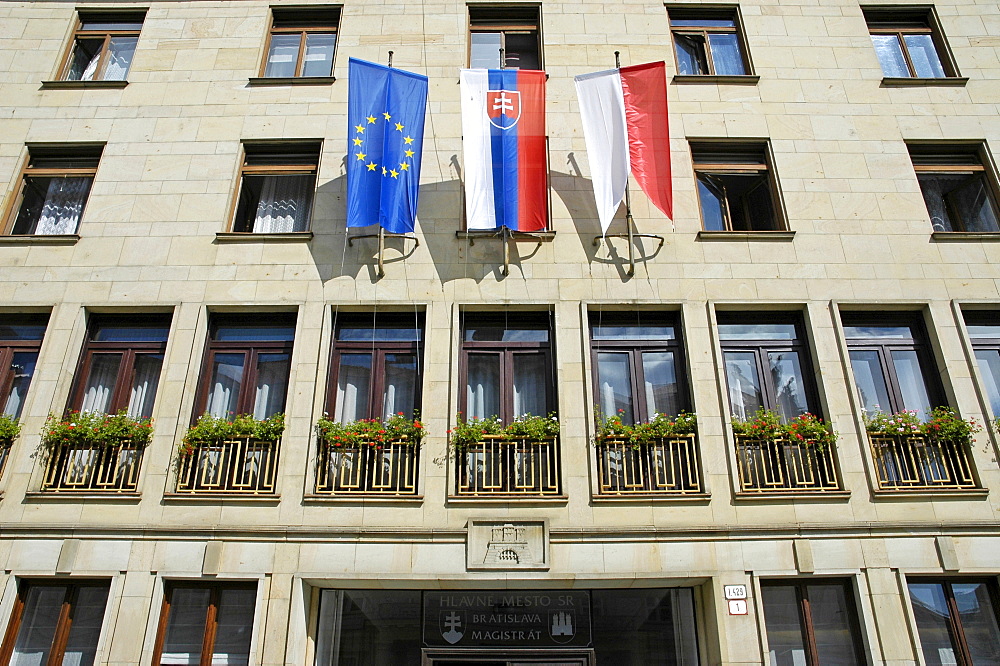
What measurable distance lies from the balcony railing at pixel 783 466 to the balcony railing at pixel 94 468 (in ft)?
31.5

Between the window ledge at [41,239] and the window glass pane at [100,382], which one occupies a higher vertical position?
the window ledge at [41,239]

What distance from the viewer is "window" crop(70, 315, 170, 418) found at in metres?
11.9

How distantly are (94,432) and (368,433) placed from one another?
4352mm

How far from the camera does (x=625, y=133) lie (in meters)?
12.6

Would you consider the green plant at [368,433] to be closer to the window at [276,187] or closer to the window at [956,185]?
the window at [276,187]

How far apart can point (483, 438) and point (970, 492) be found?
7527mm

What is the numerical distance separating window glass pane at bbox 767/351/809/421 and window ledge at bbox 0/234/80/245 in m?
12.8

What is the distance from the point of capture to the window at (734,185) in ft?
44.3

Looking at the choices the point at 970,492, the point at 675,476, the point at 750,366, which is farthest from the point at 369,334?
the point at 970,492

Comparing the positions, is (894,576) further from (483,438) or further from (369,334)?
(369,334)

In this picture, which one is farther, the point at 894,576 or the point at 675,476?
the point at 675,476

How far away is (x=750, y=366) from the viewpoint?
12109 millimetres

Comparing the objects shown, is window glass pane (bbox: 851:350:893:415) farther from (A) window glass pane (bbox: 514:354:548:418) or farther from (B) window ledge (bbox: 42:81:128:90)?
(B) window ledge (bbox: 42:81:128:90)

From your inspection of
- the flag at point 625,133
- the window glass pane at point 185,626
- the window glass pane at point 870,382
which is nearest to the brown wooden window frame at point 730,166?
the flag at point 625,133
